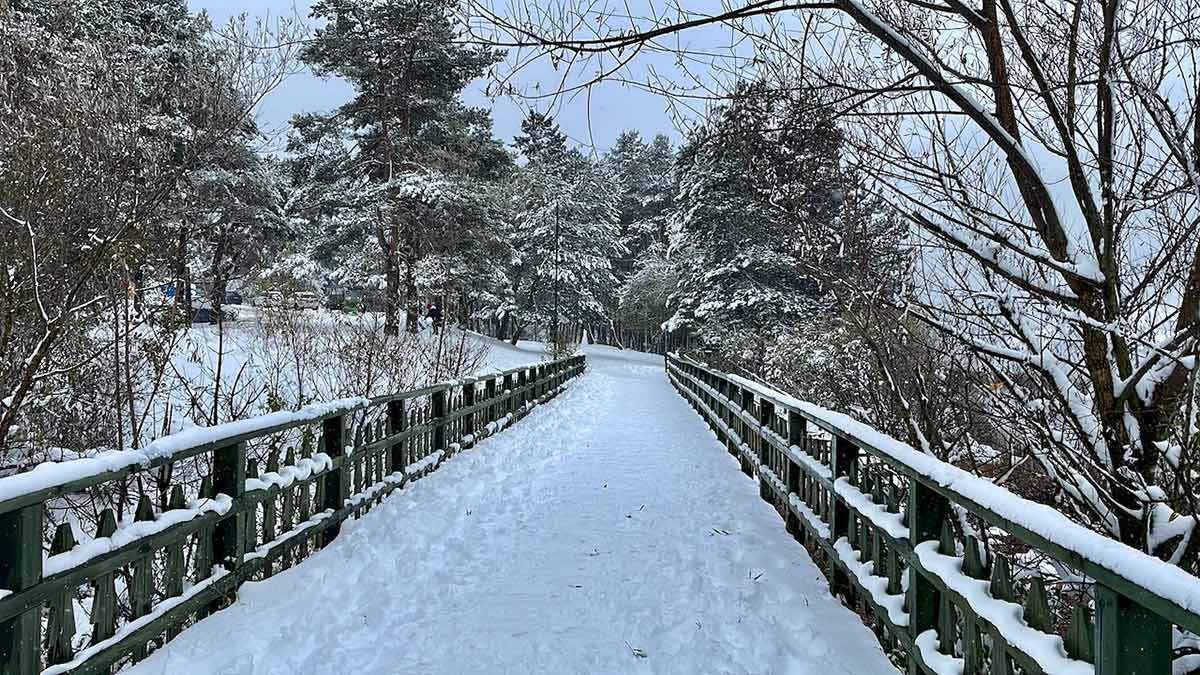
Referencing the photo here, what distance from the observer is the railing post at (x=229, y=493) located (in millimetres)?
3885

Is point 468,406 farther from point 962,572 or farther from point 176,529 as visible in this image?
point 962,572

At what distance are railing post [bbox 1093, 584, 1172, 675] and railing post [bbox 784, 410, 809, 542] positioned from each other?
3.65 metres

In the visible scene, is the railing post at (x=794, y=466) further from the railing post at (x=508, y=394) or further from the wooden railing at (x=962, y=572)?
the railing post at (x=508, y=394)

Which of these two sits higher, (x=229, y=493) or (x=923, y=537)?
(x=923, y=537)

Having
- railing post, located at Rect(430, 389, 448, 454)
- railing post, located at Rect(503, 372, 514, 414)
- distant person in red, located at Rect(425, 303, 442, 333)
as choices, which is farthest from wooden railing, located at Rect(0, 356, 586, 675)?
distant person in red, located at Rect(425, 303, 442, 333)

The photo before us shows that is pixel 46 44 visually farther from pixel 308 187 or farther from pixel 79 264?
pixel 308 187

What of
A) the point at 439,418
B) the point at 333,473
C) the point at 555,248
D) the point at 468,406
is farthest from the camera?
the point at 555,248

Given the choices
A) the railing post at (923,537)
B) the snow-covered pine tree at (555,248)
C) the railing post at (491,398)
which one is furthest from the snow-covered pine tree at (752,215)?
the snow-covered pine tree at (555,248)

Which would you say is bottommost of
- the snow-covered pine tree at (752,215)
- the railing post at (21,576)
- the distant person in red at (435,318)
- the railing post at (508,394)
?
the railing post at (508,394)

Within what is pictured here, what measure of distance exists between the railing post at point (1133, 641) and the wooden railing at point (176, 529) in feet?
9.89

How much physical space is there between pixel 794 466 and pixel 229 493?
376cm

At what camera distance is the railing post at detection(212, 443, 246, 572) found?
12.7 ft

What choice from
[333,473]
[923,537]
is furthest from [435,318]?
[923,537]

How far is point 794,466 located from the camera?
215 inches
